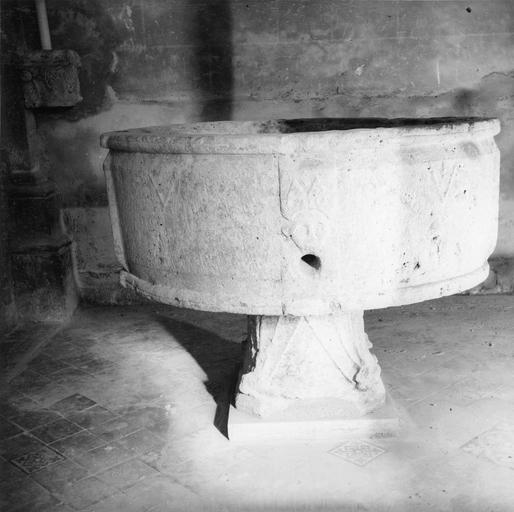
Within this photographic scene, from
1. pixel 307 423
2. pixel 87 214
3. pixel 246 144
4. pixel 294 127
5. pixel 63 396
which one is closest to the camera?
pixel 246 144

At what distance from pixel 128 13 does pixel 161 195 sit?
8.25ft

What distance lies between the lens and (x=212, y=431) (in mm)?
3018

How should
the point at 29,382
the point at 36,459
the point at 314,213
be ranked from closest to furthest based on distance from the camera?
1. the point at 314,213
2. the point at 36,459
3. the point at 29,382

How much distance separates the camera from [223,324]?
14.9ft

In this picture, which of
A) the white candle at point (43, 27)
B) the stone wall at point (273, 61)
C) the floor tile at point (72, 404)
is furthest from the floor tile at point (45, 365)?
the white candle at point (43, 27)

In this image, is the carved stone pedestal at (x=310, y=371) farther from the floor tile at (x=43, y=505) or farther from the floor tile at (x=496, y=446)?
the floor tile at (x=43, y=505)

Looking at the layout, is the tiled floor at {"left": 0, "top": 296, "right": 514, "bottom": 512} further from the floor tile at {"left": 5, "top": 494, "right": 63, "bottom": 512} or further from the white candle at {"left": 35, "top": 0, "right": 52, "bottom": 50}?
the white candle at {"left": 35, "top": 0, "right": 52, "bottom": 50}

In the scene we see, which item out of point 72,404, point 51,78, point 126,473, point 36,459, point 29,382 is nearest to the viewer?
point 126,473

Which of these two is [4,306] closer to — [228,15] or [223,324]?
[223,324]

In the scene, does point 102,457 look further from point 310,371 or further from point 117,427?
point 310,371

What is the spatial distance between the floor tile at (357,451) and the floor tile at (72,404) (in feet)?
4.09

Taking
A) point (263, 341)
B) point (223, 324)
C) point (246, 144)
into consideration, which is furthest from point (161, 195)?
point (223, 324)

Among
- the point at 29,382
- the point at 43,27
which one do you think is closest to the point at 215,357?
the point at 29,382

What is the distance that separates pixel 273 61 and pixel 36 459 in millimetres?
2989
